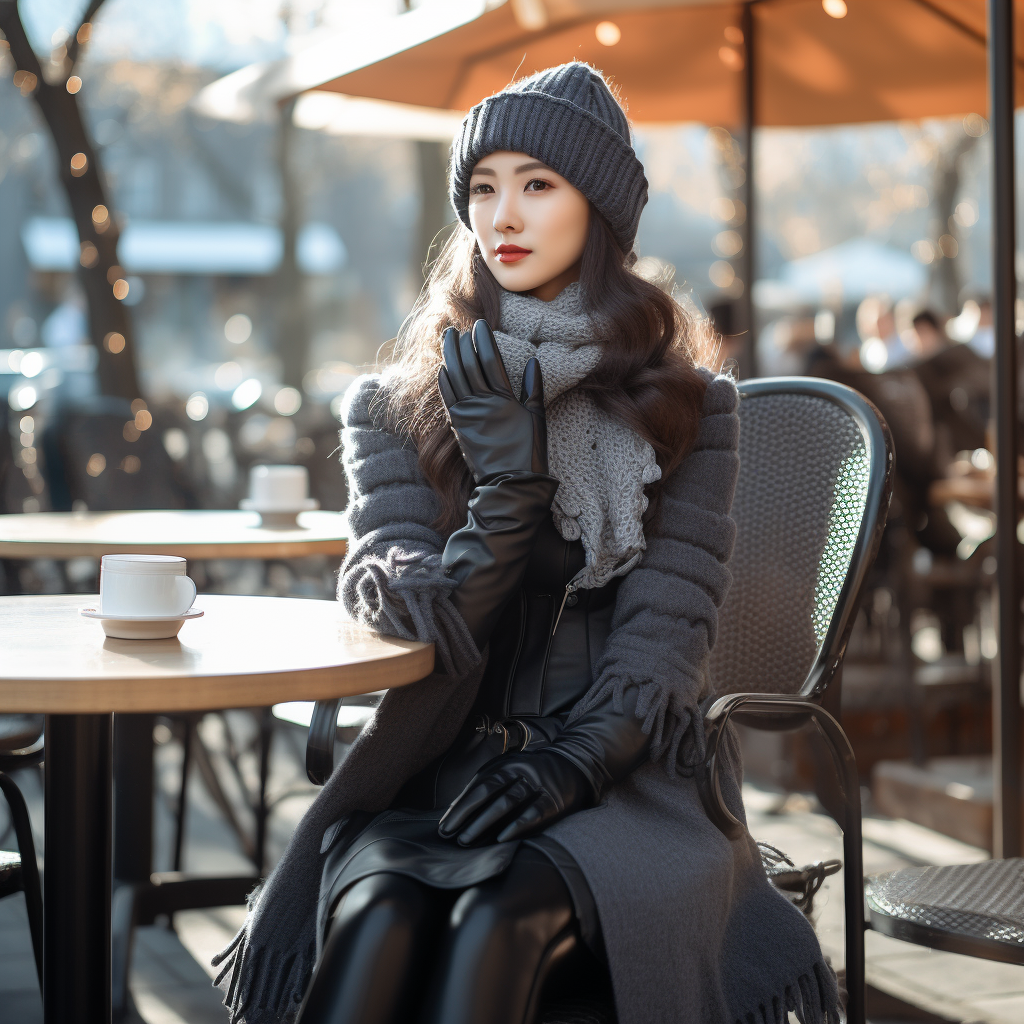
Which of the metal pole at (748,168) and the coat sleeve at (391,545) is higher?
the metal pole at (748,168)

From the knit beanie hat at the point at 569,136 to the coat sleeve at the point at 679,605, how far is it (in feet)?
1.21

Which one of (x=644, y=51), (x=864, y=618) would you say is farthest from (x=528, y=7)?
(x=864, y=618)

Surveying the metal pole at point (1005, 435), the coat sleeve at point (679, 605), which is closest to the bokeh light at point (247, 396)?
the metal pole at point (1005, 435)

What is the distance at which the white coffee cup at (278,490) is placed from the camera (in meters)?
2.92

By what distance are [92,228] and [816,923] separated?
475 centimetres

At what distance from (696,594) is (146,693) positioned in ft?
2.62

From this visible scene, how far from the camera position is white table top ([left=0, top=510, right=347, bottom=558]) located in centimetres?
241

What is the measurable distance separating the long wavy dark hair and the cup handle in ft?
1.21

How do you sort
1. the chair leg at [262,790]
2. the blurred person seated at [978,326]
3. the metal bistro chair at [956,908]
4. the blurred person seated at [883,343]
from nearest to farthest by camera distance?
1. the metal bistro chair at [956,908]
2. the chair leg at [262,790]
3. the blurred person seated at [978,326]
4. the blurred person seated at [883,343]

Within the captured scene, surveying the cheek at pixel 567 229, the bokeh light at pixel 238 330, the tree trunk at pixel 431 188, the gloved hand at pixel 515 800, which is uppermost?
Answer: the bokeh light at pixel 238 330

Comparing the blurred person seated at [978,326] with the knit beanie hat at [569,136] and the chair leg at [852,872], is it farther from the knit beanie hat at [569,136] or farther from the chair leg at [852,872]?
the chair leg at [852,872]

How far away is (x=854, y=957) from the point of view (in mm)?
1833

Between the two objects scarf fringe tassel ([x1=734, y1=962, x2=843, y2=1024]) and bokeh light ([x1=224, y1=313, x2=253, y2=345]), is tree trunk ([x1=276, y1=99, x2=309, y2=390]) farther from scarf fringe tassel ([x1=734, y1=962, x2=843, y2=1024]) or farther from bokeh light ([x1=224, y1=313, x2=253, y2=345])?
scarf fringe tassel ([x1=734, y1=962, x2=843, y2=1024])

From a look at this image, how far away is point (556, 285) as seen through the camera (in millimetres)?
2055
